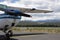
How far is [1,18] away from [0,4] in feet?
4.77

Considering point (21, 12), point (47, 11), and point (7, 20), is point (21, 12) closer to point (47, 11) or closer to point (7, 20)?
point (7, 20)

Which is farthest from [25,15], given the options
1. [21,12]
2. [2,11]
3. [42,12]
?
[42,12]

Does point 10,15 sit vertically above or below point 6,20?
above

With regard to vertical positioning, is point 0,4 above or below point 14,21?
above

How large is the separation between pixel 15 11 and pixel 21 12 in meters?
0.54

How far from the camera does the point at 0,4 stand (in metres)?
20.1

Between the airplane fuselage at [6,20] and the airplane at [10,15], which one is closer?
the airplane at [10,15]

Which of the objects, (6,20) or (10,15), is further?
(6,20)

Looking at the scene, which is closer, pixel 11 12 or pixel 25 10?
pixel 11 12

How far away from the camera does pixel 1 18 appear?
21.0 metres

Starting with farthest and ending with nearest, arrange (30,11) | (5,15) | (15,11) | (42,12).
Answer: (42,12), (30,11), (5,15), (15,11)

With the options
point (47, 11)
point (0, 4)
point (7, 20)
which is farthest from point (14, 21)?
point (47, 11)

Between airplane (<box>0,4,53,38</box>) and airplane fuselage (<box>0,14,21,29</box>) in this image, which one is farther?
airplane fuselage (<box>0,14,21,29</box>)

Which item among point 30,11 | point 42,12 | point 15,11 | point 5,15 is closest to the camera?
point 15,11
